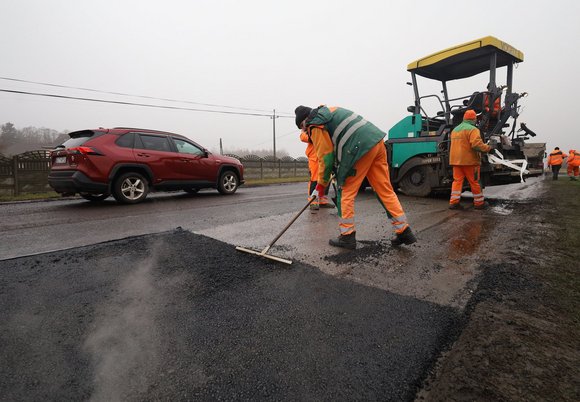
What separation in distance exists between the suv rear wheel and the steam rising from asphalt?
4648 mm

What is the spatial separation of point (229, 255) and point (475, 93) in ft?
21.9

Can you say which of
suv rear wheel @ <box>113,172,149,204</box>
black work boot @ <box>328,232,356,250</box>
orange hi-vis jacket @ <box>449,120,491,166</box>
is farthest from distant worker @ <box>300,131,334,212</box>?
suv rear wheel @ <box>113,172,149,204</box>

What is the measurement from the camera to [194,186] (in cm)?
764

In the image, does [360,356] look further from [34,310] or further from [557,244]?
[557,244]

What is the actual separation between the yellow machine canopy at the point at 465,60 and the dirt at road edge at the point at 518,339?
522 centimetres

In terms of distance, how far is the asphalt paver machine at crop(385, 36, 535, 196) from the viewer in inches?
249

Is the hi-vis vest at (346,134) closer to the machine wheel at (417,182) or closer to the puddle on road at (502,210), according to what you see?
the puddle on road at (502,210)

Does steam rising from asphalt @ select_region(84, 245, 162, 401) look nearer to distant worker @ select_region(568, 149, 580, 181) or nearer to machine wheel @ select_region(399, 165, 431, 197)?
machine wheel @ select_region(399, 165, 431, 197)

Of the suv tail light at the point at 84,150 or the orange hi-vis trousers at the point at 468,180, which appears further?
the suv tail light at the point at 84,150

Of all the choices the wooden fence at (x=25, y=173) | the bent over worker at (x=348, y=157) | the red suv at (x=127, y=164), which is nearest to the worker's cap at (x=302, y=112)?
the bent over worker at (x=348, y=157)

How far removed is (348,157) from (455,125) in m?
5.11

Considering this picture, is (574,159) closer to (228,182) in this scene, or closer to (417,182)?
(417,182)

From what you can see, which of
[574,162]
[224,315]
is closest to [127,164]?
[224,315]

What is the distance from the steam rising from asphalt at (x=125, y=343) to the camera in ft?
4.14
